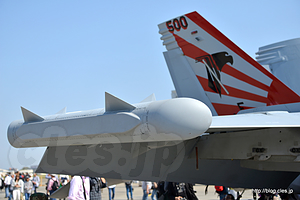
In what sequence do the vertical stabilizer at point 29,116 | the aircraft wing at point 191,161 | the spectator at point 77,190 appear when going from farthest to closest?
1. the spectator at point 77,190
2. the vertical stabilizer at point 29,116
3. the aircraft wing at point 191,161

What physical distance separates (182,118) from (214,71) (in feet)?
12.6

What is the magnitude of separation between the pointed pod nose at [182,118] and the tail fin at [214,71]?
3.25 m

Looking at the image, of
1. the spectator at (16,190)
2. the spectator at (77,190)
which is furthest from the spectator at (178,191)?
the spectator at (16,190)

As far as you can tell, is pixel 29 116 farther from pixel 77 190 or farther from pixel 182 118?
pixel 182 118

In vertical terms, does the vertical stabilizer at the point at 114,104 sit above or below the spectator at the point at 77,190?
above

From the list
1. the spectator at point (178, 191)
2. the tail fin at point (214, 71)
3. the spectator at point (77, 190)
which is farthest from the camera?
the spectator at point (178, 191)

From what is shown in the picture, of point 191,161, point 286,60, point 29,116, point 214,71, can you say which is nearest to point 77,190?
point 29,116

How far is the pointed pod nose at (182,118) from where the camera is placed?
3.38 meters

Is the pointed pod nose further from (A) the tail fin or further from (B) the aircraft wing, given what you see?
(A) the tail fin

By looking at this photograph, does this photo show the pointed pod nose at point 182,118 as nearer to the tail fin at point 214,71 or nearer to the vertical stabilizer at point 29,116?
the vertical stabilizer at point 29,116

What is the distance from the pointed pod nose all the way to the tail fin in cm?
325

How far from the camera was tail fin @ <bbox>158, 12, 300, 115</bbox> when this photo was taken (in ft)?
20.6

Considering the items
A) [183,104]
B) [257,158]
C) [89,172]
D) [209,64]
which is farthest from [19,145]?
[209,64]

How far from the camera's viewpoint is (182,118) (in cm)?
338
